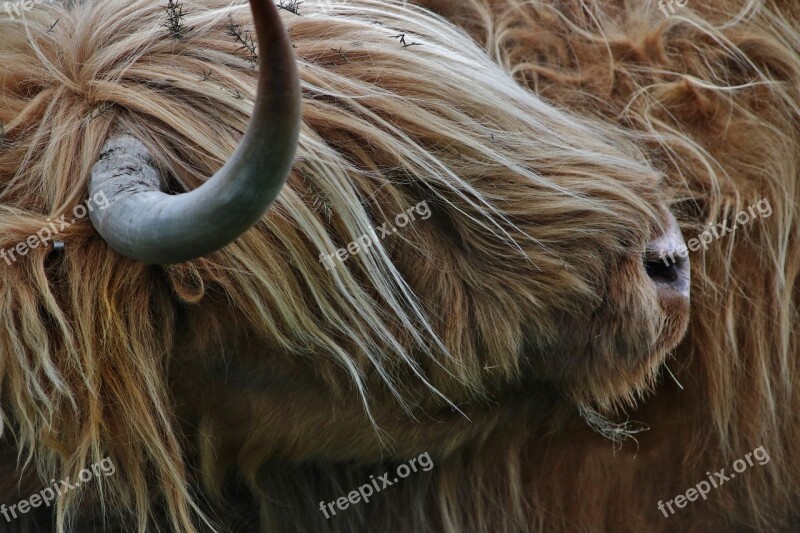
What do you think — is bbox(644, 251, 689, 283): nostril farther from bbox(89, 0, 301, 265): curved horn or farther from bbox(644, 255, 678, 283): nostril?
bbox(89, 0, 301, 265): curved horn

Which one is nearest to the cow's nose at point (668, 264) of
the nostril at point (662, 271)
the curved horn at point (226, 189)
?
the nostril at point (662, 271)

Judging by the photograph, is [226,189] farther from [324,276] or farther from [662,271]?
[662,271]

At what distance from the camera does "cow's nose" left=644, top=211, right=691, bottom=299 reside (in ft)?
6.04

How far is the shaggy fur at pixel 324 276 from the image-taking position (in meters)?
1.70

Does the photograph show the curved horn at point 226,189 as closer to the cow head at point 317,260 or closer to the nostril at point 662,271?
the cow head at point 317,260

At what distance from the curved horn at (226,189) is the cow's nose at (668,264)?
3.12 feet

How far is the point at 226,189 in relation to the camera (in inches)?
45.5

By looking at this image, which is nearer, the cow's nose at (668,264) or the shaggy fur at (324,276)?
the shaggy fur at (324,276)

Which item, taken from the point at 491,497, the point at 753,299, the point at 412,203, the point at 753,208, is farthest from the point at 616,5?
the point at 491,497

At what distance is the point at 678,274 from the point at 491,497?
0.80 m

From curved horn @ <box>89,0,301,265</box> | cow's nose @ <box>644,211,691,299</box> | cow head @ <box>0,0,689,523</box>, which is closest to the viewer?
curved horn @ <box>89,0,301,265</box>

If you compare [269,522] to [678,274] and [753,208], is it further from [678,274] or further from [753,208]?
[753,208]

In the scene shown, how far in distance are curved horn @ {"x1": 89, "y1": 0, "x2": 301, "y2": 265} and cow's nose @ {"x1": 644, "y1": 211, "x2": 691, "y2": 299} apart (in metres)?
0.95

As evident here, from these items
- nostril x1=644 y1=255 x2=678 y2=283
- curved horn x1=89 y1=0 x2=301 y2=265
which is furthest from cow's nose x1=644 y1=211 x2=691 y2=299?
curved horn x1=89 y1=0 x2=301 y2=265
